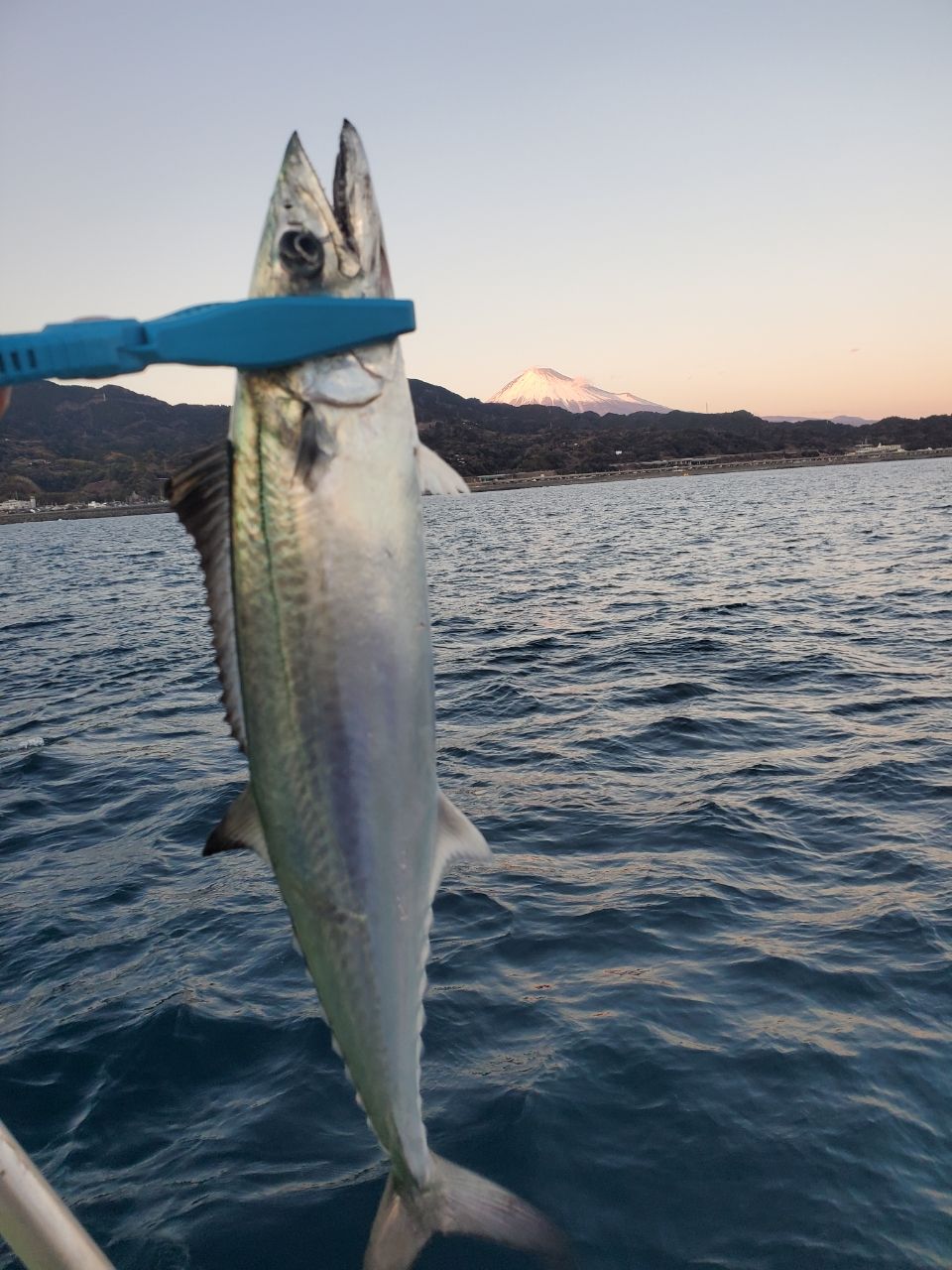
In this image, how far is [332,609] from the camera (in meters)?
2.35

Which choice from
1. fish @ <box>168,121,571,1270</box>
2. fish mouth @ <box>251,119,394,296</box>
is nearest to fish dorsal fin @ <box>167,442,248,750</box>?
fish @ <box>168,121,571,1270</box>

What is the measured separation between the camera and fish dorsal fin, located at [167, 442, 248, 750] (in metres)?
2.36

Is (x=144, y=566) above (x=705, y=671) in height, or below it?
below

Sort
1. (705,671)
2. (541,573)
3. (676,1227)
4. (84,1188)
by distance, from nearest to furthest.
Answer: (676,1227)
(84,1188)
(705,671)
(541,573)

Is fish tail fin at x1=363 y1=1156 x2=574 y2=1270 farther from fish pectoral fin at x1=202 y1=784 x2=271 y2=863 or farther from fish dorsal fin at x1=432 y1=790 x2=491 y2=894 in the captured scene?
fish pectoral fin at x1=202 y1=784 x2=271 y2=863

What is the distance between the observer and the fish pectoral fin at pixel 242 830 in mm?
2674

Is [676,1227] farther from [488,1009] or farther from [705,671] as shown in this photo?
[705,671]

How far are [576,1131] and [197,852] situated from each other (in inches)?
261

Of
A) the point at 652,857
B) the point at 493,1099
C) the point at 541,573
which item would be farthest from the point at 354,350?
the point at 541,573

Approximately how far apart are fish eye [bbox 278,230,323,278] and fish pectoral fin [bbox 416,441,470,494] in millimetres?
498

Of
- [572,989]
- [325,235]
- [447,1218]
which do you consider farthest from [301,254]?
[572,989]

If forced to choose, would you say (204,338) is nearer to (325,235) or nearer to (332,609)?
(325,235)

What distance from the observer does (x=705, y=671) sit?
1914 centimetres

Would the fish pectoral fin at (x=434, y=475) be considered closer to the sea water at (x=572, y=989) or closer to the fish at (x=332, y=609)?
the fish at (x=332, y=609)
